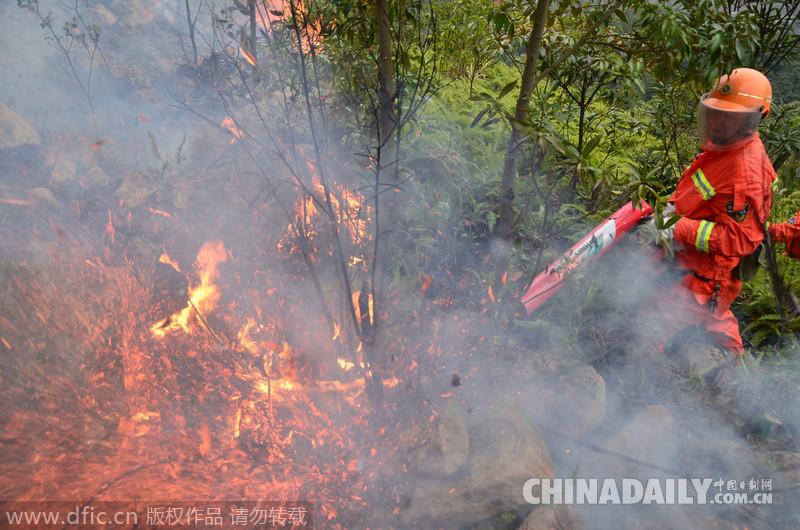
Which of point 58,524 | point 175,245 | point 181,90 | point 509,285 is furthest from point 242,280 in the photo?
point 181,90

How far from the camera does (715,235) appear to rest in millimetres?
2982

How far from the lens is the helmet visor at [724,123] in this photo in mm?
2803

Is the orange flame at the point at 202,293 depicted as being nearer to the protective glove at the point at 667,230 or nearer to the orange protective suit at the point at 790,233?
the protective glove at the point at 667,230

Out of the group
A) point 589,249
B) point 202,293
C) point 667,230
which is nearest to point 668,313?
point 667,230

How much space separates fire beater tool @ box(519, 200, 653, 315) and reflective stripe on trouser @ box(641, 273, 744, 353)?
0.56 metres

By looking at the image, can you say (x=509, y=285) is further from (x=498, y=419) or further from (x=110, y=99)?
(x=110, y=99)

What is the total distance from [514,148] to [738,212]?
5.05 feet

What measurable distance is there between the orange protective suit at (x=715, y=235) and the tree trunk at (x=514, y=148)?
119 centimetres

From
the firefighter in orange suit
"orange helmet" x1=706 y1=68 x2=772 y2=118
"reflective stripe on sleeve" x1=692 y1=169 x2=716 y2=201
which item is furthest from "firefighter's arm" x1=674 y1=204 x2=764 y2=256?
"orange helmet" x1=706 y1=68 x2=772 y2=118

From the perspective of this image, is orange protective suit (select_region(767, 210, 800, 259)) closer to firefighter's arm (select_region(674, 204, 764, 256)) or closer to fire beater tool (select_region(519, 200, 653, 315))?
firefighter's arm (select_region(674, 204, 764, 256))

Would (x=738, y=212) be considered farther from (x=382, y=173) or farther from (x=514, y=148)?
(x=382, y=173)

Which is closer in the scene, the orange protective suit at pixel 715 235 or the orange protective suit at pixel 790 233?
the orange protective suit at pixel 715 235

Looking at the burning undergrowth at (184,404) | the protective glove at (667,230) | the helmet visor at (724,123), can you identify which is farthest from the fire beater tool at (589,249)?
the burning undergrowth at (184,404)

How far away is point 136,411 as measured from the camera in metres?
3.09
